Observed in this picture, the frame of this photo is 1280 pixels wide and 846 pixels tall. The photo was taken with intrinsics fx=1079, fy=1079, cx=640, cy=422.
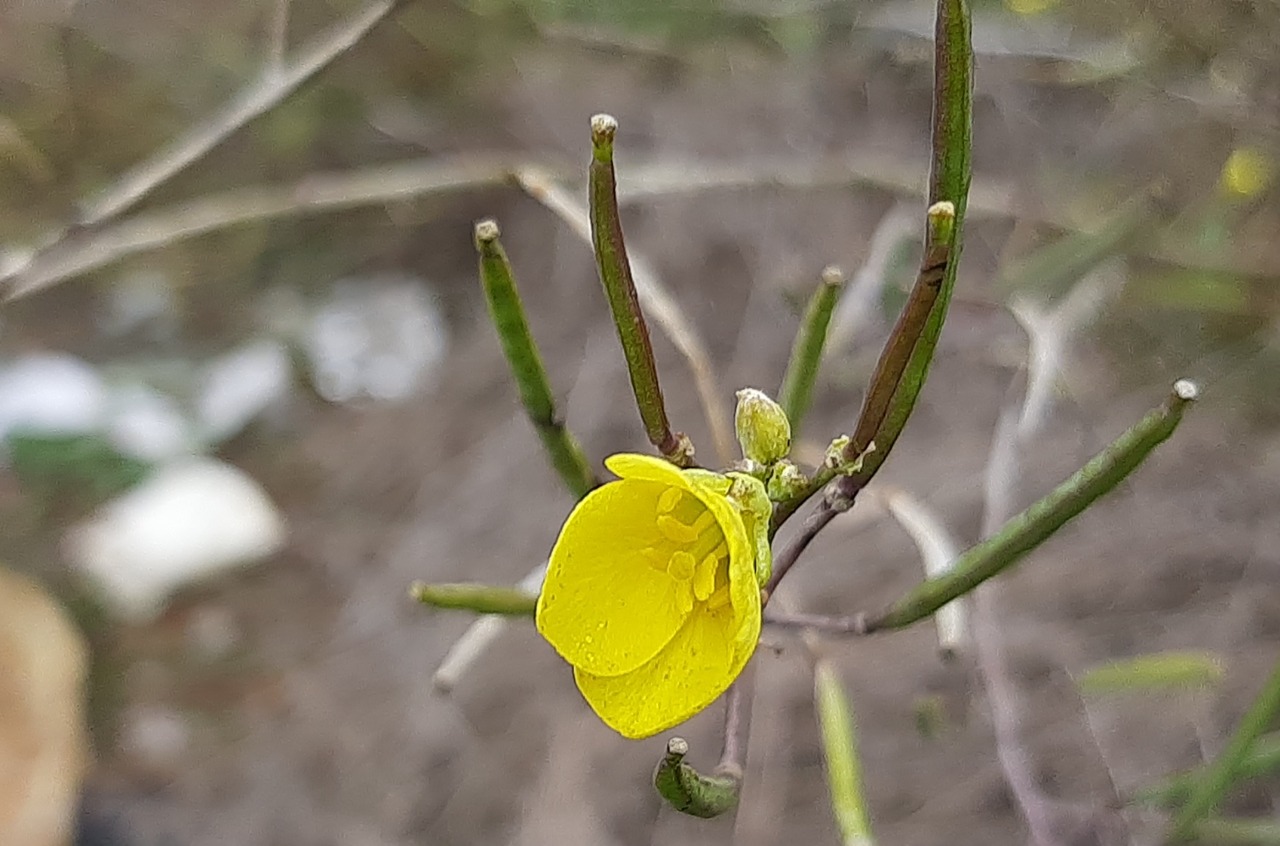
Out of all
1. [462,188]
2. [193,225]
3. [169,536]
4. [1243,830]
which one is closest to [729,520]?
[1243,830]

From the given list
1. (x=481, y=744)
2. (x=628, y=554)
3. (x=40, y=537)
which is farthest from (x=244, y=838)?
(x=628, y=554)

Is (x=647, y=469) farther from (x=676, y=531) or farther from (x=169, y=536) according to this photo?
(x=169, y=536)

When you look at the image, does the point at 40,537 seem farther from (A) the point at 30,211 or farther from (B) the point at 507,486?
(B) the point at 507,486

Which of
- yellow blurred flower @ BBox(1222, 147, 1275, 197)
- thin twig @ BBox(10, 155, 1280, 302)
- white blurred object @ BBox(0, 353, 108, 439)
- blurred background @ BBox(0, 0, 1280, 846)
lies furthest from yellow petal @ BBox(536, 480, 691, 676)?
white blurred object @ BBox(0, 353, 108, 439)

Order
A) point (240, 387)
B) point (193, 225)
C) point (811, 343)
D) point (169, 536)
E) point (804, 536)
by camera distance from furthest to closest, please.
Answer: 1. point (240, 387)
2. point (169, 536)
3. point (193, 225)
4. point (811, 343)
5. point (804, 536)

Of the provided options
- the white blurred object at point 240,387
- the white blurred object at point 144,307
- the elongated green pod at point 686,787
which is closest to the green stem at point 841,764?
the elongated green pod at point 686,787

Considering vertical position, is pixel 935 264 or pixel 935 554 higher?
pixel 935 264

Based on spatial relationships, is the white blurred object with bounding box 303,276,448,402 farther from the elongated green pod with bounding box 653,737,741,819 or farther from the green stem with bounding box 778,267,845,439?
the elongated green pod with bounding box 653,737,741,819

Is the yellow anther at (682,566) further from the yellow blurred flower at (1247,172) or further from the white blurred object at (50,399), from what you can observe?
the white blurred object at (50,399)
